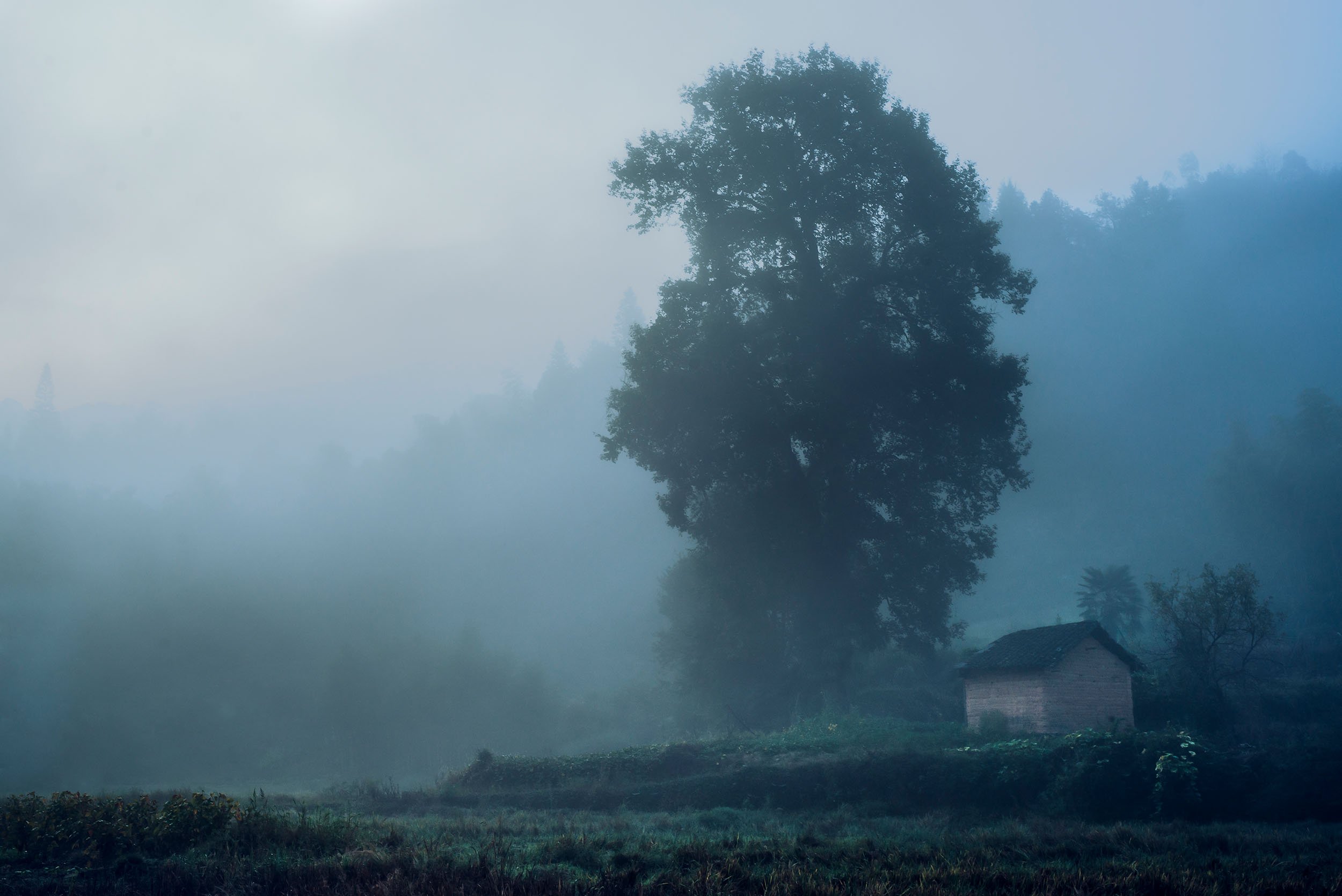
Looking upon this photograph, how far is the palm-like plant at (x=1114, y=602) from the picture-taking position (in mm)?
59312

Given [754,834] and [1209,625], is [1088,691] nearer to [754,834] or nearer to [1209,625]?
[1209,625]

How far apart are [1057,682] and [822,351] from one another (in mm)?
14117

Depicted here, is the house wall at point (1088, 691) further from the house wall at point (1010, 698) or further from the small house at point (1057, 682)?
the house wall at point (1010, 698)

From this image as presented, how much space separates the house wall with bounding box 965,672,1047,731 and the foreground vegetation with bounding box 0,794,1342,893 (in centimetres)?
1436

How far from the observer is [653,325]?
27.5 metres

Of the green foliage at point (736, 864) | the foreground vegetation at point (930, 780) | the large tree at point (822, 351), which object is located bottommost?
the foreground vegetation at point (930, 780)

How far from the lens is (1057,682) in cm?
2775

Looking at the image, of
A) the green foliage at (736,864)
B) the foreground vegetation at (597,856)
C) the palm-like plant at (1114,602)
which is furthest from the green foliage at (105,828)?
the palm-like plant at (1114,602)

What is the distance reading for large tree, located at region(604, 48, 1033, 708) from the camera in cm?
2692

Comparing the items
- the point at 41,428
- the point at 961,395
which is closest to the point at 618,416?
the point at 961,395

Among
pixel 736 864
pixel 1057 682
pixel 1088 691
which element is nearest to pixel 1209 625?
pixel 1088 691

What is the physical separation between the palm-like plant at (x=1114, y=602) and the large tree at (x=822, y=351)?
37.6m

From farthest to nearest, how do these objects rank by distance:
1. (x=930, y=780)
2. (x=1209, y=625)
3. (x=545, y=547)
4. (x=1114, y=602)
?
(x=545, y=547) < (x=1114, y=602) < (x=1209, y=625) < (x=930, y=780)

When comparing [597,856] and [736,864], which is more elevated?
[736,864]
